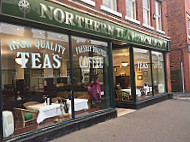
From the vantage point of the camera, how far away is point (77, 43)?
5945 mm

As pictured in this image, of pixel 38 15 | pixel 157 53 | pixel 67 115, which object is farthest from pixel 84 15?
pixel 157 53

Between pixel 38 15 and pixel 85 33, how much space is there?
5.86ft

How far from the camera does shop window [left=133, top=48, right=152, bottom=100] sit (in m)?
8.91

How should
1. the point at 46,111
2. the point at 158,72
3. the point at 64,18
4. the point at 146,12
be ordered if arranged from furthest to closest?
the point at 158,72 < the point at 146,12 < the point at 46,111 < the point at 64,18

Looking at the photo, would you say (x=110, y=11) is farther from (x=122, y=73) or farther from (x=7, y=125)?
(x=7, y=125)

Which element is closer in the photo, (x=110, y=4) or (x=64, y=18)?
(x=64, y=18)

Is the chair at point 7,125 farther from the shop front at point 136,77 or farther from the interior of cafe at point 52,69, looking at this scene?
the shop front at point 136,77

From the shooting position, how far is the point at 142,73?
9.43m

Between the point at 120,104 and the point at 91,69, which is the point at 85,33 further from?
the point at 120,104

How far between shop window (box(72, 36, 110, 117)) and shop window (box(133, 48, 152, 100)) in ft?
7.93

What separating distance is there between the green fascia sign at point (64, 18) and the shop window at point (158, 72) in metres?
2.99

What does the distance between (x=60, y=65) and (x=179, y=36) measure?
11981 millimetres

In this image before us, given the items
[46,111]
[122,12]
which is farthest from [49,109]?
[122,12]

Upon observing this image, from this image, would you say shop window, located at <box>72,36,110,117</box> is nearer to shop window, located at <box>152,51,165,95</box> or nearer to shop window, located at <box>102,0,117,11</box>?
shop window, located at <box>102,0,117,11</box>
